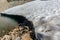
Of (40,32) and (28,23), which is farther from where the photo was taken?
(28,23)

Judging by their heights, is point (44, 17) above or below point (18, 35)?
above

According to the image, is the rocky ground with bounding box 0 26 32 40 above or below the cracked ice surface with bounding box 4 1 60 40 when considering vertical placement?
below

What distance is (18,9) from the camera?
1.27 meters

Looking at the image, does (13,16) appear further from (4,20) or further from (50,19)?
(50,19)

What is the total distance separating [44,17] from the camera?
0.94 meters

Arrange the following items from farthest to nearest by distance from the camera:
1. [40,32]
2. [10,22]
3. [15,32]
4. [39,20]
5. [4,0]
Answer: [4,0] → [10,22] → [15,32] → [39,20] → [40,32]

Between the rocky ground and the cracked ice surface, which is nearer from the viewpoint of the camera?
the cracked ice surface

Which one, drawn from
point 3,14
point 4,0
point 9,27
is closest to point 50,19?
point 9,27

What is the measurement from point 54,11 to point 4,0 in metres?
0.81

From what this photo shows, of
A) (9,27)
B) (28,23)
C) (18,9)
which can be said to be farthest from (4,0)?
(28,23)

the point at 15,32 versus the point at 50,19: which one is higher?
the point at 50,19

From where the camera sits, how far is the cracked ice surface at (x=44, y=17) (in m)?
0.78

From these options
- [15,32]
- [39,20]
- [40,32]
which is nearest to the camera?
[40,32]

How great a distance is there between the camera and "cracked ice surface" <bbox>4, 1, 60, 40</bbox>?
78cm
